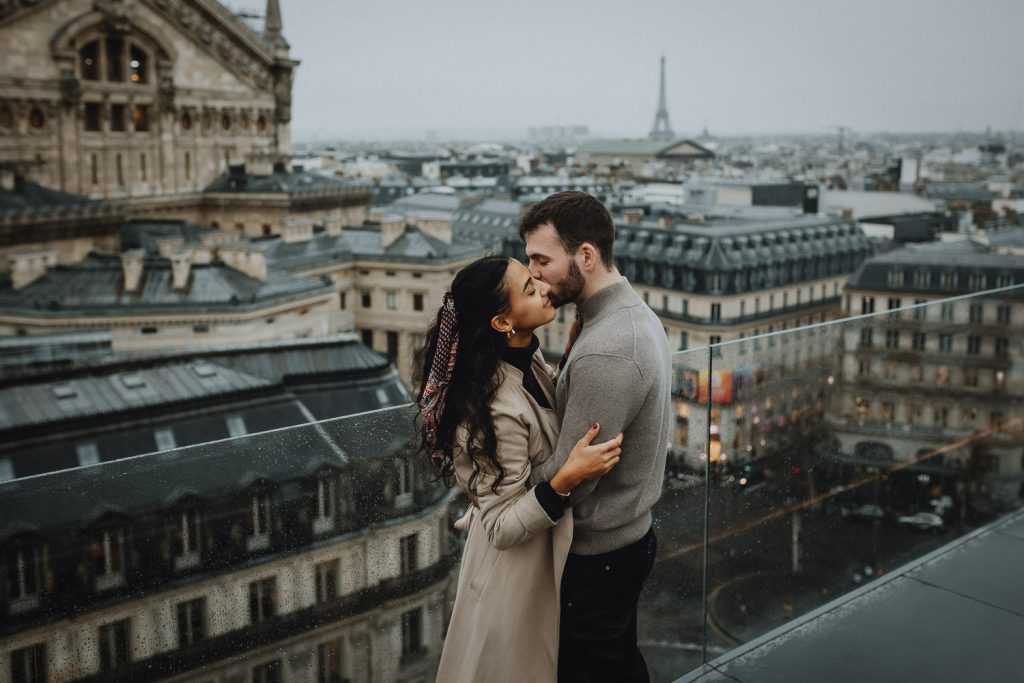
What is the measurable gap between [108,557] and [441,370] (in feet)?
4.21

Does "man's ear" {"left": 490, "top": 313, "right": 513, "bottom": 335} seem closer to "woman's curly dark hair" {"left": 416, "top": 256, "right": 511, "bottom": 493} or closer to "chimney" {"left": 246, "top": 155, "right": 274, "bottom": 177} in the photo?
"woman's curly dark hair" {"left": 416, "top": 256, "right": 511, "bottom": 493}

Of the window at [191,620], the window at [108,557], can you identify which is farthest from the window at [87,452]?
the window at [108,557]

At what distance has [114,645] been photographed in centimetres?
364

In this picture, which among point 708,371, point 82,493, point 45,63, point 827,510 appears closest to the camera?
point 82,493

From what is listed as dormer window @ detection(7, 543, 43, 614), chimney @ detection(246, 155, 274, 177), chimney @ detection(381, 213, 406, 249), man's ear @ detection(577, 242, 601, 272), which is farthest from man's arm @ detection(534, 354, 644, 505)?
chimney @ detection(246, 155, 274, 177)

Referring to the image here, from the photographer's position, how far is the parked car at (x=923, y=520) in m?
6.54

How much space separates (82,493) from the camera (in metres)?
3.55

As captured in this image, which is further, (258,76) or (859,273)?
(258,76)

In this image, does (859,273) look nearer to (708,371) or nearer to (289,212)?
(289,212)

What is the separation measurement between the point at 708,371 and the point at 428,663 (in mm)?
1778

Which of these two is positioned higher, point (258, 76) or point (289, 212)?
point (258, 76)

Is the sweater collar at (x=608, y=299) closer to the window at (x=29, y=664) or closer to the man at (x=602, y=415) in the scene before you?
the man at (x=602, y=415)

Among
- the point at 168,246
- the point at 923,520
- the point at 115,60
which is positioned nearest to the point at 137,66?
the point at 115,60

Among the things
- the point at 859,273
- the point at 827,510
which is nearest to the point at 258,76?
the point at 859,273
